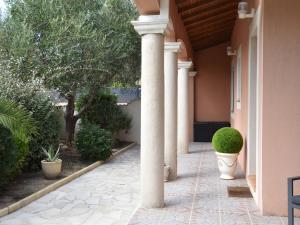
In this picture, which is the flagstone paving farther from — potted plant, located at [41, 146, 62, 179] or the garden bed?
potted plant, located at [41, 146, 62, 179]

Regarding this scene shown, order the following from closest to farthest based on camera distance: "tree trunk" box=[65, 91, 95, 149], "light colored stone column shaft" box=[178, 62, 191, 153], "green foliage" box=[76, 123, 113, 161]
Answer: "green foliage" box=[76, 123, 113, 161] → "light colored stone column shaft" box=[178, 62, 191, 153] → "tree trunk" box=[65, 91, 95, 149]

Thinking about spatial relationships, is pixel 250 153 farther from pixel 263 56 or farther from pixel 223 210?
pixel 263 56

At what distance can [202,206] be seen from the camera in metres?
5.03

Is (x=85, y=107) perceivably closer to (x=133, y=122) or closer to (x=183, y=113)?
(x=133, y=122)

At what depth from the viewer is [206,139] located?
1286 centimetres

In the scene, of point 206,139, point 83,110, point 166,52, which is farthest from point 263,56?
point 206,139

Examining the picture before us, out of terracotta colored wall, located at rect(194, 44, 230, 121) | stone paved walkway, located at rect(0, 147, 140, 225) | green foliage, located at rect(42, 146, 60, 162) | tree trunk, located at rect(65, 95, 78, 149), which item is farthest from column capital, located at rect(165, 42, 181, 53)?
terracotta colored wall, located at rect(194, 44, 230, 121)

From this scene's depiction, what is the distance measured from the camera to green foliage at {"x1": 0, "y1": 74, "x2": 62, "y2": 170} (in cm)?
668

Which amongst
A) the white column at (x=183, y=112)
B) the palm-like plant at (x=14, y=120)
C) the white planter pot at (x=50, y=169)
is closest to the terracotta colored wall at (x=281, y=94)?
the palm-like plant at (x=14, y=120)

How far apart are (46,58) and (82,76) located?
121cm

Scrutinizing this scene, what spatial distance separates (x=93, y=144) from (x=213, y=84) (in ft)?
19.3

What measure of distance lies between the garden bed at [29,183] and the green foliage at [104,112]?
2629 mm

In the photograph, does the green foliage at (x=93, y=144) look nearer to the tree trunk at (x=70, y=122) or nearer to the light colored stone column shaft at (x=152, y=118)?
the tree trunk at (x=70, y=122)

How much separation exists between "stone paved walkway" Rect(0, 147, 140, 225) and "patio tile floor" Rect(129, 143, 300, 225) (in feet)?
1.52
